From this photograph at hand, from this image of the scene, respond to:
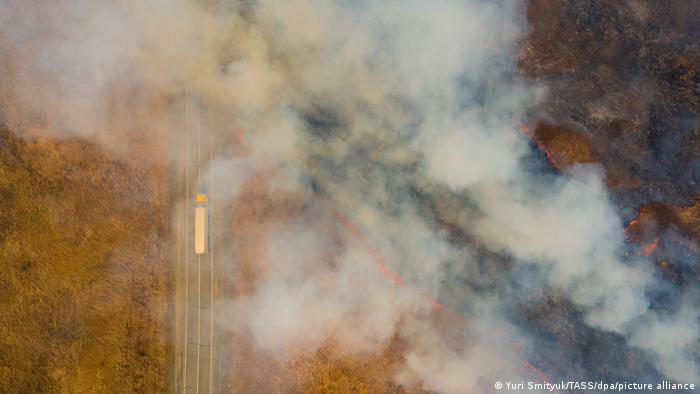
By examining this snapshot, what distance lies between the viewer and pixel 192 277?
23.5 meters

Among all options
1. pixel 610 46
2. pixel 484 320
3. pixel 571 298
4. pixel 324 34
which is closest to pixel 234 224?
pixel 324 34

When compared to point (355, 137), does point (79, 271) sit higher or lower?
lower

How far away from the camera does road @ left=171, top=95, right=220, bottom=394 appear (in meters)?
23.3

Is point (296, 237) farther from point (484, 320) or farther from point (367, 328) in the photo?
point (484, 320)

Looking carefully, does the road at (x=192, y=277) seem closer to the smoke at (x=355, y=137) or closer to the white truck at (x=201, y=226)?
the white truck at (x=201, y=226)

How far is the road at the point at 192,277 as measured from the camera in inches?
919

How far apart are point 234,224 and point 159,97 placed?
22.5ft

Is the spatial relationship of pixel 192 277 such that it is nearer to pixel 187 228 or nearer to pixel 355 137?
pixel 187 228

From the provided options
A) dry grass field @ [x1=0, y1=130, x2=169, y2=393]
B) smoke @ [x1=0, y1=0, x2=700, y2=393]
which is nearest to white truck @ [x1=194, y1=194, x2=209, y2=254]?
smoke @ [x1=0, y1=0, x2=700, y2=393]

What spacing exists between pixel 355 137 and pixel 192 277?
986 cm

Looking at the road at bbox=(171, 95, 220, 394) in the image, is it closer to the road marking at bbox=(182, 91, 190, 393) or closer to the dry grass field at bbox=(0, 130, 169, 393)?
the road marking at bbox=(182, 91, 190, 393)

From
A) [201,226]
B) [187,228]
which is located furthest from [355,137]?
[187,228]

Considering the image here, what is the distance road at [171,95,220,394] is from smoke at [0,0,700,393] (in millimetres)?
680

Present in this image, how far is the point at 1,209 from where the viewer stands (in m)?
22.1
